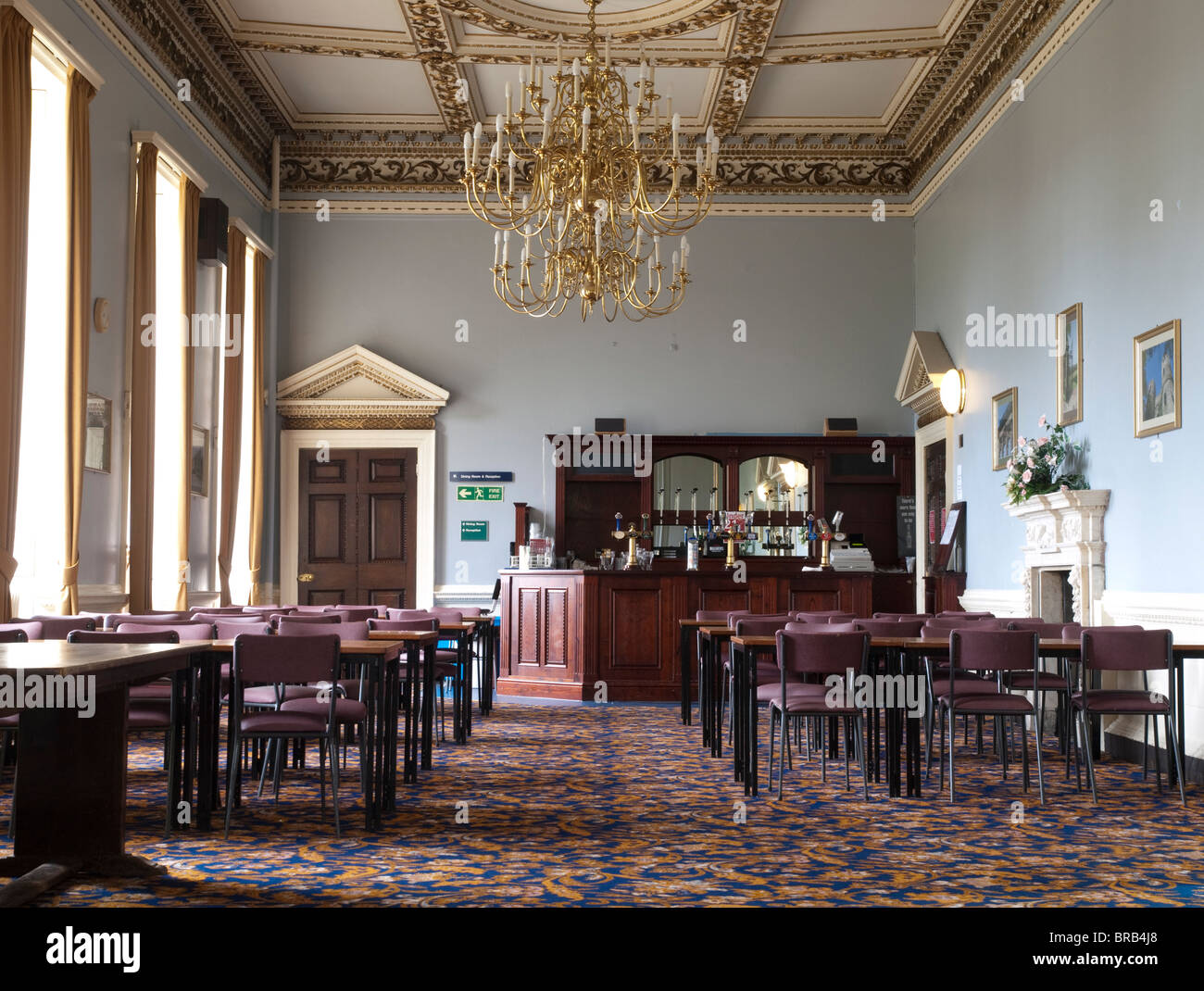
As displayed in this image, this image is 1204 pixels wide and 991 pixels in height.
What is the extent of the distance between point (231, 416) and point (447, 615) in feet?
15.2

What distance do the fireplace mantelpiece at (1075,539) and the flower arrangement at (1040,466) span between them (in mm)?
113

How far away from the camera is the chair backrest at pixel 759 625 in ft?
24.7

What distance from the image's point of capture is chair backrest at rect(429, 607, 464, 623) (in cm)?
872

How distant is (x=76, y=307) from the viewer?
8539mm

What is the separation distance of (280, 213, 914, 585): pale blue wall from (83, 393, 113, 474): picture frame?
188 inches

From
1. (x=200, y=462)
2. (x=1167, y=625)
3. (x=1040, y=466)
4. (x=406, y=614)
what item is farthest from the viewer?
(x=200, y=462)

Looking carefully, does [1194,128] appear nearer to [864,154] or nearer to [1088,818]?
[1088,818]

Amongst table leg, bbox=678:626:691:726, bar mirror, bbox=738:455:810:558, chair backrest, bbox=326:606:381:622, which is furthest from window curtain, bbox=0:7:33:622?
bar mirror, bbox=738:455:810:558

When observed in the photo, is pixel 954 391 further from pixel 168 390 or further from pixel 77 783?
pixel 77 783

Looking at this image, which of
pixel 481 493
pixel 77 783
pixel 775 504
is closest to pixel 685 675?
pixel 775 504

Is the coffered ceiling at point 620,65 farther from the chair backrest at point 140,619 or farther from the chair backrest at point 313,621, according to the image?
the chair backrest at point 313,621

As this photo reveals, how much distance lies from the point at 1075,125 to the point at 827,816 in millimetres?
6124

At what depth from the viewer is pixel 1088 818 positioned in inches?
227
